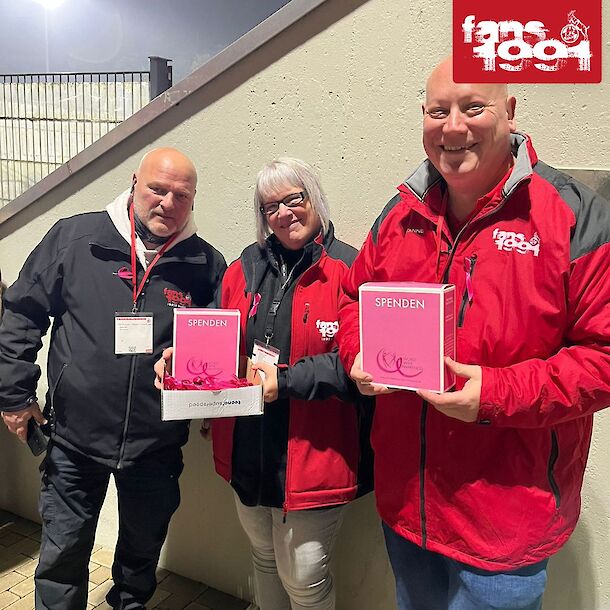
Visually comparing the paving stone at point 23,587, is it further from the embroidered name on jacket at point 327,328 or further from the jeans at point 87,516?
the embroidered name on jacket at point 327,328

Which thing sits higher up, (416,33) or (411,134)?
(416,33)

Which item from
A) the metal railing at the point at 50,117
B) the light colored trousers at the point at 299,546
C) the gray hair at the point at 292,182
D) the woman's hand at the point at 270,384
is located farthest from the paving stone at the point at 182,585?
the metal railing at the point at 50,117

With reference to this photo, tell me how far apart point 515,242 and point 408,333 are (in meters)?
0.27

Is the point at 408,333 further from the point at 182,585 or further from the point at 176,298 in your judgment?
the point at 182,585

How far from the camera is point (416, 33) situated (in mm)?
1688

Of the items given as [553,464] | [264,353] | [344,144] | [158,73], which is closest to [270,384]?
[264,353]

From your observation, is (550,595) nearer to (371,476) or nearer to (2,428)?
(371,476)

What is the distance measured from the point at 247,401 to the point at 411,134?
37.6 inches

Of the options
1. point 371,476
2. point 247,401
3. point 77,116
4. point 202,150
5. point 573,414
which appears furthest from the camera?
point 77,116

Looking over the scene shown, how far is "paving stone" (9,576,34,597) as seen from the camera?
2316 mm

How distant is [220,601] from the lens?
7.64 ft

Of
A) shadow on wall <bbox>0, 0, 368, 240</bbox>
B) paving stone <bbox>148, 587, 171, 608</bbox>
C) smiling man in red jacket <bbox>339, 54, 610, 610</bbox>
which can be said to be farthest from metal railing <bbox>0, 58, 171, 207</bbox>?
smiling man in red jacket <bbox>339, 54, 610, 610</bbox>

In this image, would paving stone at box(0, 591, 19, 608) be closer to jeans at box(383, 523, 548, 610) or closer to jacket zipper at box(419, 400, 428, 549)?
jeans at box(383, 523, 548, 610)

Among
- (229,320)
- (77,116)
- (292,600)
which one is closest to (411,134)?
(229,320)
